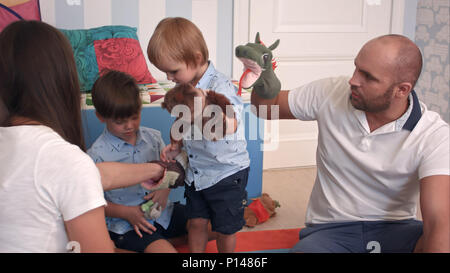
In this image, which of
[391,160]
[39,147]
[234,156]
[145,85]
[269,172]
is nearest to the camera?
[39,147]

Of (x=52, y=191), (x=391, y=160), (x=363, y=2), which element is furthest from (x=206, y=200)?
(x=363, y=2)

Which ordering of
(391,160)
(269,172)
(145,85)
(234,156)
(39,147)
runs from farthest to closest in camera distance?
(269,172)
(145,85)
(234,156)
(391,160)
(39,147)

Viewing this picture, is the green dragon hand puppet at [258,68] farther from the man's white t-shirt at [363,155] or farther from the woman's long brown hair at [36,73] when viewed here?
the woman's long brown hair at [36,73]

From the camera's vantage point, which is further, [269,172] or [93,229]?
[269,172]

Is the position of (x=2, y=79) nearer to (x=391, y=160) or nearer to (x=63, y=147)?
(x=63, y=147)

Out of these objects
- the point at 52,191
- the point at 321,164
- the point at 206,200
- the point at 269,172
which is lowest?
the point at 269,172

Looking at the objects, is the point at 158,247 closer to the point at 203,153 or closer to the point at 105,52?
the point at 203,153

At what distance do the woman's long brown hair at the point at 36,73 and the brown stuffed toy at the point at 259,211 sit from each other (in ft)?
4.19

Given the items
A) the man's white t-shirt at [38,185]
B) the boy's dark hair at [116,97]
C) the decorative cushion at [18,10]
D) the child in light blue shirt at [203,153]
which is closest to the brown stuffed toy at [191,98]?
the child in light blue shirt at [203,153]

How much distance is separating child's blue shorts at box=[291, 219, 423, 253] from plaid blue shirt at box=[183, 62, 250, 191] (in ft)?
1.11

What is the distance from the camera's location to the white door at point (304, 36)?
109 inches

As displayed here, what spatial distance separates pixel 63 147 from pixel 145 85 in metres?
1.56

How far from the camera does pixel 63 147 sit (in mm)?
896

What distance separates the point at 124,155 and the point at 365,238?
32.7 inches
